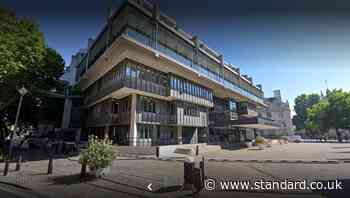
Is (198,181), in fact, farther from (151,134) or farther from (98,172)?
(151,134)

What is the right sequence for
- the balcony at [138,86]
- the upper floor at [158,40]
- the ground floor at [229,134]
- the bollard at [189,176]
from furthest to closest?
1. the ground floor at [229,134]
2. the balcony at [138,86]
3. the upper floor at [158,40]
4. the bollard at [189,176]

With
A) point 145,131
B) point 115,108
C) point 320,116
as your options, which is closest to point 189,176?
point 145,131

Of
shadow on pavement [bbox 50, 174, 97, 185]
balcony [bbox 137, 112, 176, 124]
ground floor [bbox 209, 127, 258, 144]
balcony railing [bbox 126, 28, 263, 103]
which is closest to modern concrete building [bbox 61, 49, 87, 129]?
balcony [bbox 137, 112, 176, 124]

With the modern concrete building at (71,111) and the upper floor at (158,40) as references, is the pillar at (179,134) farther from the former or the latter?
the modern concrete building at (71,111)

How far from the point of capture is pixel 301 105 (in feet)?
268

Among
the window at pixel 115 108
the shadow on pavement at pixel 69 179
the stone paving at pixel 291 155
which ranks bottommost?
the stone paving at pixel 291 155

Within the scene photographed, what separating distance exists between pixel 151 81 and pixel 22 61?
13132 millimetres

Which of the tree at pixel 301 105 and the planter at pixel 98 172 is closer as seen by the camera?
the planter at pixel 98 172

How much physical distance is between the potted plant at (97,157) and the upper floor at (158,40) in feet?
40.8

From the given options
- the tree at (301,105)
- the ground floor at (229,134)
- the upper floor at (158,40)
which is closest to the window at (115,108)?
the upper floor at (158,40)

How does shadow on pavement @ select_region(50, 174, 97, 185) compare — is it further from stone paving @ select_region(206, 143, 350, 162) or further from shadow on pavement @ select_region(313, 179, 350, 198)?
stone paving @ select_region(206, 143, 350, 162)

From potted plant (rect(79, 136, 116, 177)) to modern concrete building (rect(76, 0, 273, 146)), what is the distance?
1170cm

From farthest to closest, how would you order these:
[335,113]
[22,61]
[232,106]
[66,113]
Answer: [335,113], [232,106], [66,113], [22,61]

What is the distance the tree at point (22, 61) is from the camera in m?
14.4
